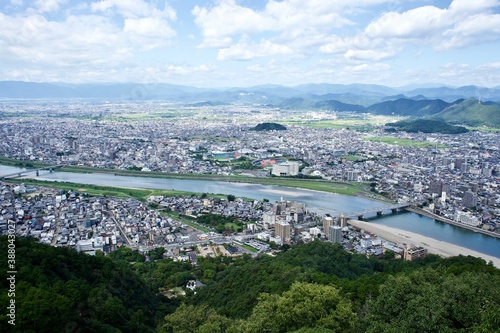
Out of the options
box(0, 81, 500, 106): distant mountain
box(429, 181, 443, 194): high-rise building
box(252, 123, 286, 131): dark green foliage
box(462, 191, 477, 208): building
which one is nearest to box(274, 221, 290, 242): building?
box(462, 191, 477, 208): building

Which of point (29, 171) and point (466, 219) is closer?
point (466, 219)

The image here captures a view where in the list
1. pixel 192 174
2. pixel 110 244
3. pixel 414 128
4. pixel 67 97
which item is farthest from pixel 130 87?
pixel 110 244

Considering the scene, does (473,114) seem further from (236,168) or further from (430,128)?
(236,168)

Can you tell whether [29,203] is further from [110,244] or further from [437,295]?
[437,295]

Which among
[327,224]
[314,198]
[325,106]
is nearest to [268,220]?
[327,224]

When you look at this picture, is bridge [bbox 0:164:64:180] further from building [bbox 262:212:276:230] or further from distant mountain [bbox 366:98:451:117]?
distant mountain [bbox 366:98:451:117]

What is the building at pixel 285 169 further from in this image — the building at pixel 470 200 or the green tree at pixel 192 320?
the green tree at pixel 192 320

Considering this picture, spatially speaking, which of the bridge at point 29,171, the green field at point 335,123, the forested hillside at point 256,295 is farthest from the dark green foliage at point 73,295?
the green field at point 335,123
